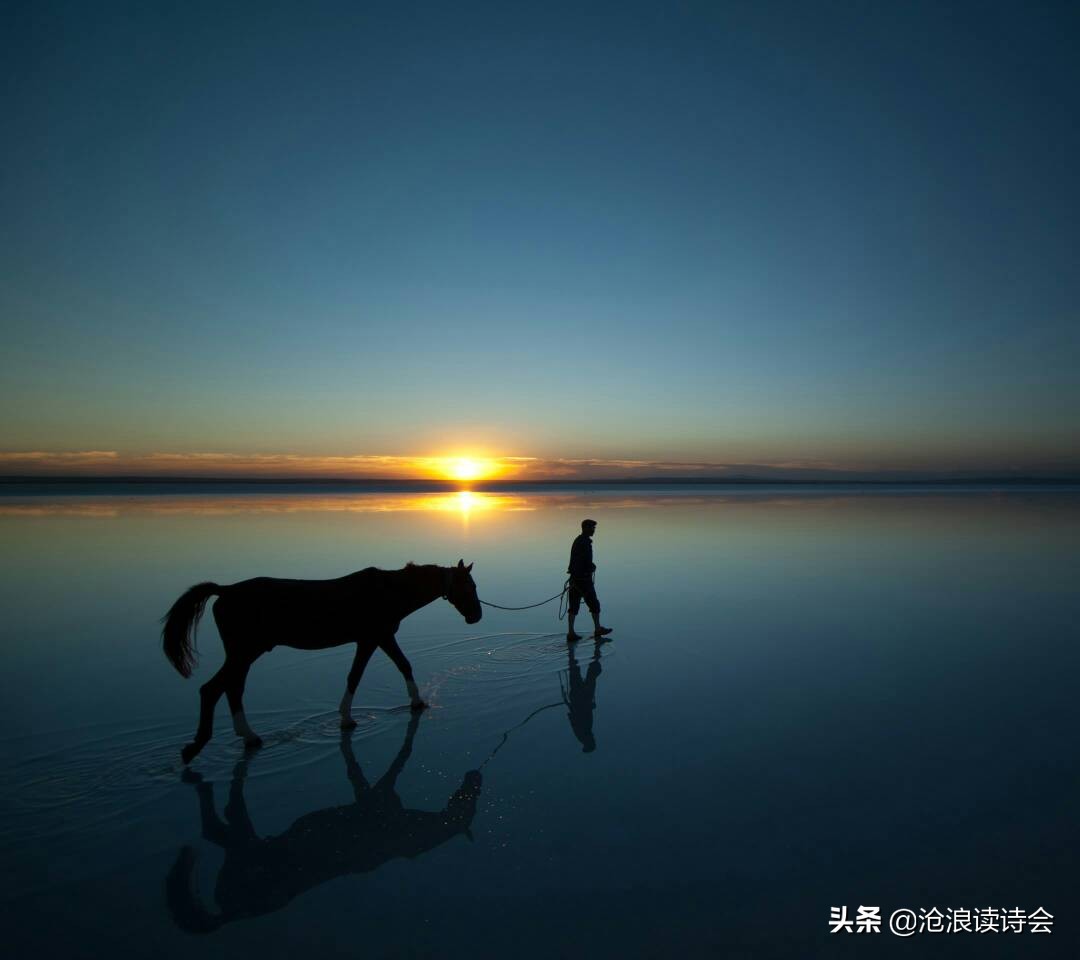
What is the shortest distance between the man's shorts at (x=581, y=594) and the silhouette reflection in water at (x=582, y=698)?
109 centimetres

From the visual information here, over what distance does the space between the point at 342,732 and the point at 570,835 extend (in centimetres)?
319

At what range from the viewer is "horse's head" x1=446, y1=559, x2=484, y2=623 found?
7.95 meters

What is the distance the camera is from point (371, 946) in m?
3.65

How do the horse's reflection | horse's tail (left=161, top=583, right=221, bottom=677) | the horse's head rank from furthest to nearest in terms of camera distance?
the horse's head
horse's tail (left=161, top=583, right=221, bottom=677)
the horse's reflection

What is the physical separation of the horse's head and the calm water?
3.48ft

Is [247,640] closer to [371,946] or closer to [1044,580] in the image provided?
[371,946]

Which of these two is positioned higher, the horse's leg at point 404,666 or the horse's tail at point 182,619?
the horse's tail at point 182,619

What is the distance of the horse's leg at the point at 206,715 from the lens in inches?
236

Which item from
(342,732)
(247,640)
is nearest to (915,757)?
(342,732)

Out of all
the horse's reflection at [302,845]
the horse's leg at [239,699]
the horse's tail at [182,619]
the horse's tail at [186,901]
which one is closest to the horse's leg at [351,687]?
the horse's leg at [239,699]

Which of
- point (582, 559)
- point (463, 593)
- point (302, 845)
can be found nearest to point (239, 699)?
point (302, 845)

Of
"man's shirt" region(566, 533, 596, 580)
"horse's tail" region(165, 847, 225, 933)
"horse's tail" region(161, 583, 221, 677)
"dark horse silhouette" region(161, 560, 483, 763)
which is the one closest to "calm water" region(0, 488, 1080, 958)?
"horse's tail" region(165, 847, 225, 933)

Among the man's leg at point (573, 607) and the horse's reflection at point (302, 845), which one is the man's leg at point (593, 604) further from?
the horse's reflection at point (302, 845)

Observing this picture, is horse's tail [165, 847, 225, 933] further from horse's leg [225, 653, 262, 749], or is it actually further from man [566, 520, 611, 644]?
man [566, 520, 611, 644]
